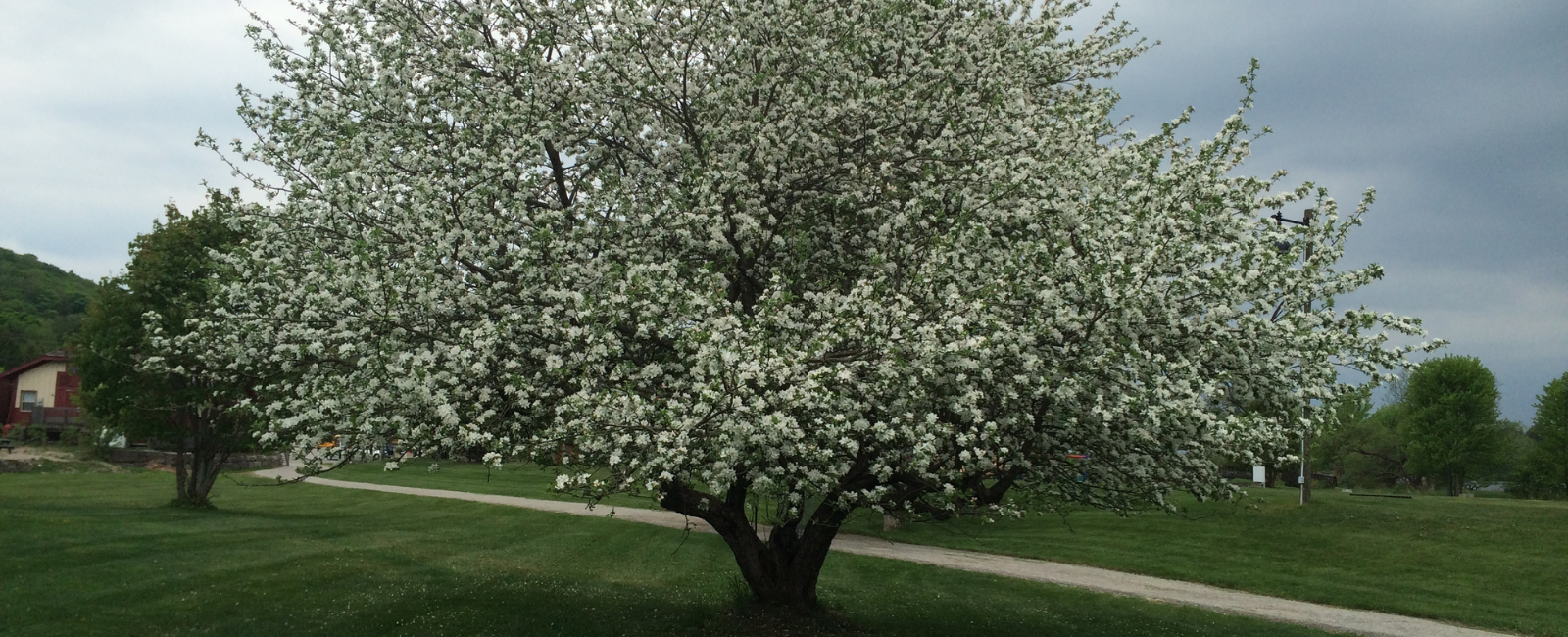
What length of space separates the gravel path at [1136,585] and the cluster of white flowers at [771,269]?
479cm

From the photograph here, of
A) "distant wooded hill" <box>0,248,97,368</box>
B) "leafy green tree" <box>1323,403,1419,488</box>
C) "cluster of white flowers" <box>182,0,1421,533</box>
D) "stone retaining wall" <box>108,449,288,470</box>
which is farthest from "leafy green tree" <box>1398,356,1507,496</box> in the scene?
"distant wooded hill" <box>0,248,97,368</box>

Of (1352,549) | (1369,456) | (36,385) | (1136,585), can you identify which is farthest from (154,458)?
(1369,456)

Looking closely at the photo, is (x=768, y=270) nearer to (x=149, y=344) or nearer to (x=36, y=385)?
(x=149, y=344)

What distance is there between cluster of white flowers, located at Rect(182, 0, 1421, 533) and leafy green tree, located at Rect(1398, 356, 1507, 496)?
171 feet

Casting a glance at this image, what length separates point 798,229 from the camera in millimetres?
15562

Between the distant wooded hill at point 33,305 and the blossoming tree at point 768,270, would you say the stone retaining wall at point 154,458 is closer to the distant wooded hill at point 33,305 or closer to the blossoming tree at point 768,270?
the distant wooded hill at point 33,305

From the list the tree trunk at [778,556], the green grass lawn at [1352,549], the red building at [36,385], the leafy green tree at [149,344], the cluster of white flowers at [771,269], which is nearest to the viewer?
the cluster of white flowers at [771,269]

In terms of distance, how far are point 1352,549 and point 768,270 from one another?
2684cm

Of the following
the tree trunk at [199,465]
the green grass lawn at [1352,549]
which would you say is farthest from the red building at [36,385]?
the green grass lawn at [1352,549]

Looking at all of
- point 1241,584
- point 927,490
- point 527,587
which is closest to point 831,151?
point 927,490

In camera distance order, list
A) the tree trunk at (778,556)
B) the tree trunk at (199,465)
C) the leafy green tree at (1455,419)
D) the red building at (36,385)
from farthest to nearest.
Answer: the red building at (36,385) → the leafy green tree at (1455,419) → the tree trunk at (199,465) → the tree trunk at (778,556)

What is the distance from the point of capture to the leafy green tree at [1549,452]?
5375 centimetres

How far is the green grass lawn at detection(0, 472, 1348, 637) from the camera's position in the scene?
17453 millimetres

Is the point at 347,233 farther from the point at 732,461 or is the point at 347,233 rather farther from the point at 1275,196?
the point at 1275,196
